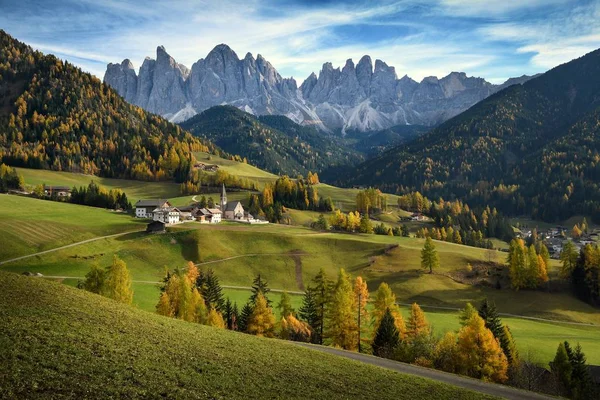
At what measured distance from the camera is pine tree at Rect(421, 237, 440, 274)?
116750mm

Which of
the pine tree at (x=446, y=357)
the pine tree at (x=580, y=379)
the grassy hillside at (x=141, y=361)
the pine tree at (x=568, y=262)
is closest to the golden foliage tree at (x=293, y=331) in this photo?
the pine tree at (x=446, y=357)

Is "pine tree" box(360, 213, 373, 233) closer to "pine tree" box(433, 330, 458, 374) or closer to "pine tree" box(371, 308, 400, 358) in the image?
"pine tree" box(371, 308, 400, 358)

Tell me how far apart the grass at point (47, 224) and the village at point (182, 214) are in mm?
6766

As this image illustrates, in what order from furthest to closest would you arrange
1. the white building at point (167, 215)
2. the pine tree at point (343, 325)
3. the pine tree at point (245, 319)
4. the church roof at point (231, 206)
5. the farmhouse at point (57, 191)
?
the farmhouse at point (57, 191) < the church roof at point (231, 206) < the white building at point (167, 215) < the pine tree at point (245, 319) < the pine tree at point (343, 325)

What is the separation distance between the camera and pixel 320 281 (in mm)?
72000

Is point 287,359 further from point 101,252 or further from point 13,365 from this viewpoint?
point 101,252

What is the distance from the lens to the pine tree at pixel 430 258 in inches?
4596

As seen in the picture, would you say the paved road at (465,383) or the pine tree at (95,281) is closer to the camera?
the paved road at (465,383)

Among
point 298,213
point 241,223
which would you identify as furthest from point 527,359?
point 298,213

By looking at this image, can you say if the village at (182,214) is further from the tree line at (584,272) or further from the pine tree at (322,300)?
the tree line at (584,272)

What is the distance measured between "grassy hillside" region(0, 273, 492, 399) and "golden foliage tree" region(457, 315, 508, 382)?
21743 mm

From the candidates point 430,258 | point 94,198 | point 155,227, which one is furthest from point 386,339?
point 94,198

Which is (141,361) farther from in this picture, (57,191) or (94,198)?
(57,191)

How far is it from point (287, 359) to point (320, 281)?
35518mm
